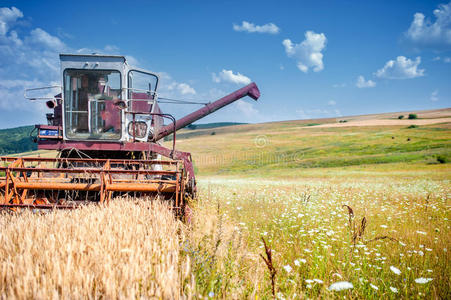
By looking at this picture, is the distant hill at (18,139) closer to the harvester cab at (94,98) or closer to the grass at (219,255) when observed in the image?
the harvester cab at (94,98)

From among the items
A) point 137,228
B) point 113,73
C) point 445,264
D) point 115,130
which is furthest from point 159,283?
point 113,73

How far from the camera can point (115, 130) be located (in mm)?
7988

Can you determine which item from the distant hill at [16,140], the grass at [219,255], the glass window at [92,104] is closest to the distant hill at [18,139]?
the distant hill at [16,140]

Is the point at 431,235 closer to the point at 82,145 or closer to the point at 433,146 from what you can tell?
the point at 82,145

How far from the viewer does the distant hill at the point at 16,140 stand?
310ft

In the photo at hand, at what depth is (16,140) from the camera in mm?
114250

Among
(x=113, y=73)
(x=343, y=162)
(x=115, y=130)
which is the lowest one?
(x=343, y=162)

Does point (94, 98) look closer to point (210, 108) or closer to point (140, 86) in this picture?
point (140, 86)

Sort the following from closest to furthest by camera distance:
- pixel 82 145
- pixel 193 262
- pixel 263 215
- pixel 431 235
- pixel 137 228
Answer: pixel 193 262, pixel 137 228, pixel 431 235, pixel 263 215, pixel 82 145

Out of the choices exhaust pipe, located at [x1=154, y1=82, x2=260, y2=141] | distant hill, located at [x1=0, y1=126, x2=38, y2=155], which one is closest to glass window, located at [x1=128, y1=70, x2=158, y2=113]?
exhaust pipe, located at [x1=154, y1=82, x2=260, y2=141]

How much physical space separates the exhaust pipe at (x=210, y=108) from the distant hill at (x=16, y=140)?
98.7 meters

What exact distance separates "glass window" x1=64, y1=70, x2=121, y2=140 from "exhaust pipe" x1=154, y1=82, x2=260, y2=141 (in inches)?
87.2

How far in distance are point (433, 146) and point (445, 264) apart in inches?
1752

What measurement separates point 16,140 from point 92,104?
136 m
